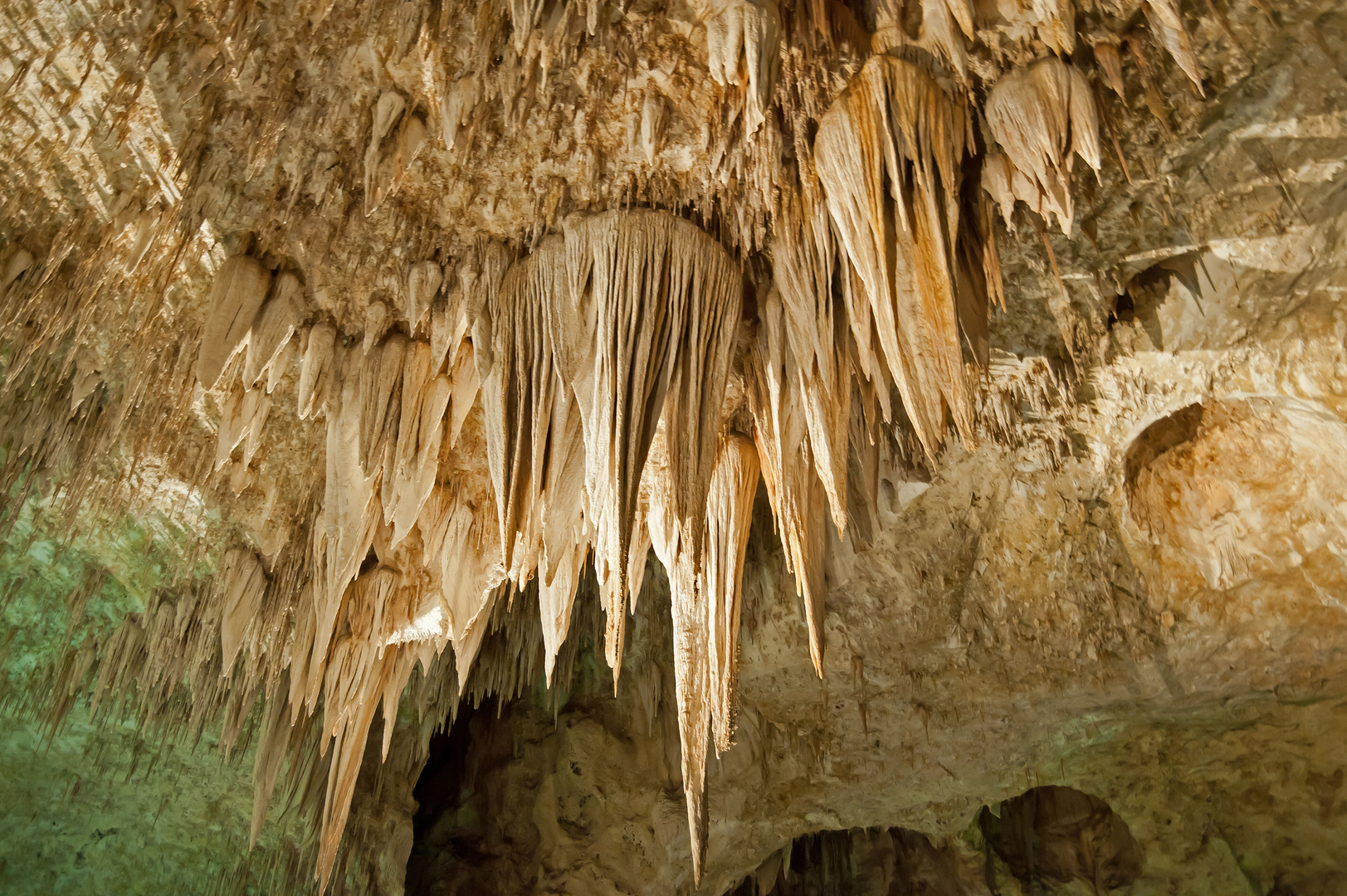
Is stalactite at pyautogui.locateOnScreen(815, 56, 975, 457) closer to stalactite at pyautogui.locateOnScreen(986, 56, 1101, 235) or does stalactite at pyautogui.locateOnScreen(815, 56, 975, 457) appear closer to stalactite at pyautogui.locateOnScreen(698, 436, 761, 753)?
stalactite at pyautogui.locateOnScreen(986, 56, 1101, 235)

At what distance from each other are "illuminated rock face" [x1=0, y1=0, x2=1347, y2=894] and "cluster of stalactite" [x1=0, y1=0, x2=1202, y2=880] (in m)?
0.02

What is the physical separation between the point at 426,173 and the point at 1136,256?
8.85 feet

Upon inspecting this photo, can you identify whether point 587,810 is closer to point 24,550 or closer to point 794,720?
point 794,720

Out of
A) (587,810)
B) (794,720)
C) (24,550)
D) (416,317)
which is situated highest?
(416,317)

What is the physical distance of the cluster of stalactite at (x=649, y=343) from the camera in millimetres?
2797

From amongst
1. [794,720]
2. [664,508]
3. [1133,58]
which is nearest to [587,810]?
[794,720]

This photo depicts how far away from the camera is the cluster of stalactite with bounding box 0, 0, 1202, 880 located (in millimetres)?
2797

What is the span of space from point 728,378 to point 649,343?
1.92ft

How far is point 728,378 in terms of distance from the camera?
3.66m

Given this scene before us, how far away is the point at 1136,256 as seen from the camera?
3.61 metres

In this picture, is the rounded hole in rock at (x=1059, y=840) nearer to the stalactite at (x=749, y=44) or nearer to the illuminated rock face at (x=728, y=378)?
the illuminated rock face at (x=728, y=378)

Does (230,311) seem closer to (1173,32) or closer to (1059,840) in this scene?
(1173,32)

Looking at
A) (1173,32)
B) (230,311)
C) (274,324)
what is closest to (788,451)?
(1173,32)

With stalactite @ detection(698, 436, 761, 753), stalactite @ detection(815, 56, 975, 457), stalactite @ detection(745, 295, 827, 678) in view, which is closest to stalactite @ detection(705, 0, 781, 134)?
stalactite @ detection(815, 56, 975, 457)
